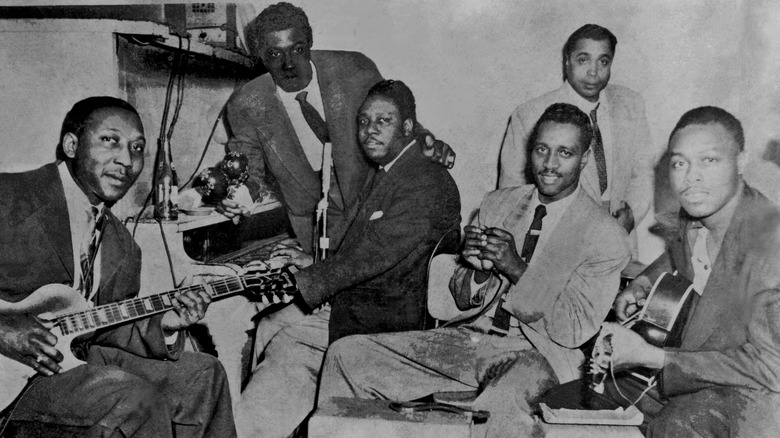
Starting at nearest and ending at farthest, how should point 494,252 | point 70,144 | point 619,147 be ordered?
point 494,252, point 619,147, point 70,144

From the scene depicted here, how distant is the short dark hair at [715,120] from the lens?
2988mm

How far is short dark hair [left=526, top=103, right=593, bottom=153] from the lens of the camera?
119 inches

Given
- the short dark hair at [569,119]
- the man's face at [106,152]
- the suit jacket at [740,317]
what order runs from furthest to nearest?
the man's face at [106,152] → the short dark hair at [569,119] → the suit jacket at [740,317]

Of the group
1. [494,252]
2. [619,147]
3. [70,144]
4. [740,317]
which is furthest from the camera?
[70,144]

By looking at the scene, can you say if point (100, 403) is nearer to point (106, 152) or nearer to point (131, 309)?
point (131, 309)

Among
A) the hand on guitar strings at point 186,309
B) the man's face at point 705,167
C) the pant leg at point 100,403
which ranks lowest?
the pant leg at point 100,403

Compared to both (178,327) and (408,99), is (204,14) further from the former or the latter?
(178,327)

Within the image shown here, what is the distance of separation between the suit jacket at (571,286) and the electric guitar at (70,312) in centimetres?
114

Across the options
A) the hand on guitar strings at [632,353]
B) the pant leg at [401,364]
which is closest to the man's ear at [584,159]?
the hand on guitar strings at [632,353]

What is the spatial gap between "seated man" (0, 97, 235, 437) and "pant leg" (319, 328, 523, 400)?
501 mm

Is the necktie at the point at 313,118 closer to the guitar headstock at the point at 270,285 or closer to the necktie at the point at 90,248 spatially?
the guitar headstock at the point at 270,285

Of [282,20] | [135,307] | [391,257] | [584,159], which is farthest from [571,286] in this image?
[135,307]

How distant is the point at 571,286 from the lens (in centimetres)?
303

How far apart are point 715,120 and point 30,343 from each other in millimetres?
2759
